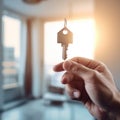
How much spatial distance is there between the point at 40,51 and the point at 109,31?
2.83m

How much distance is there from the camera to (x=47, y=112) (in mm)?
3791

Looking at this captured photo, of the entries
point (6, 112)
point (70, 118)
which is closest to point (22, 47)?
point (6, 112)

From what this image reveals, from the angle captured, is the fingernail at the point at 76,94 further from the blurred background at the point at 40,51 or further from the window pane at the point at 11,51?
the window pane at the point at 11,51

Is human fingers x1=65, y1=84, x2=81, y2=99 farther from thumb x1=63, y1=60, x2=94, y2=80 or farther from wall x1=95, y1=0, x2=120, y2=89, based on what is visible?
wall x1=95, y1=0, x2=120, y2=89

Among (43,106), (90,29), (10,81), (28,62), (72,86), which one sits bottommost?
(43,106)

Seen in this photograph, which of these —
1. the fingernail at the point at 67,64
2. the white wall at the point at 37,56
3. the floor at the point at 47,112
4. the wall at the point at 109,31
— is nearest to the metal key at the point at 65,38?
the fingernail at the point at 67,64

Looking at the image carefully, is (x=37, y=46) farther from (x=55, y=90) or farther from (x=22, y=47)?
(x=55, y=90)

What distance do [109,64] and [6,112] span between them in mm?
2097

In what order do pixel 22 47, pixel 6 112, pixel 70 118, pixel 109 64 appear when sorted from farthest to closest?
1. pixel 22 47
2. pixel 6 112
3. pixel 70 118
4. pixel 109 64

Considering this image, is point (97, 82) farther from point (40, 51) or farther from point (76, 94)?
point (40, 51)

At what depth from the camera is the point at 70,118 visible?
11.1 ft

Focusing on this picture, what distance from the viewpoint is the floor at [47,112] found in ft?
11.2

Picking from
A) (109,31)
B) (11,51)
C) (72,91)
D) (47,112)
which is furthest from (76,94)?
(11,51)

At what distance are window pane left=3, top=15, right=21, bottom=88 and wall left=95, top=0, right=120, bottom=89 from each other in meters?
2.43
